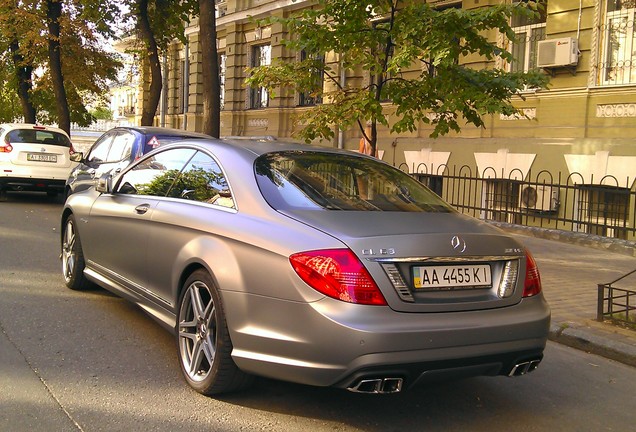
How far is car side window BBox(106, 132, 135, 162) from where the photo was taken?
991 centimetres

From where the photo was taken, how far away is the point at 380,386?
3.36 metres

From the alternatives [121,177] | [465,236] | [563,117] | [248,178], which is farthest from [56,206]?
[465,236]

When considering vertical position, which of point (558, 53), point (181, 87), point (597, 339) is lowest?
point (597, 339)

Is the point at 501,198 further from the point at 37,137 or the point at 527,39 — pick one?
the point at 37,137

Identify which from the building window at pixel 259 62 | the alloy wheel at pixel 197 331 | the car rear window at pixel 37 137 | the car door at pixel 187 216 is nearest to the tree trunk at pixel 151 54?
the building window at pixel 259 62

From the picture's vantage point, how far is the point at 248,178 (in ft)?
13.6

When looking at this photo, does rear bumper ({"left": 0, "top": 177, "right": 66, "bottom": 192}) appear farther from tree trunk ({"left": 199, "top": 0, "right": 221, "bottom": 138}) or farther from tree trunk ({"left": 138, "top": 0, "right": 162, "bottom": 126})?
tree trunk ({"left": 138, "top": 0, "right": 162, "bottom": 126})

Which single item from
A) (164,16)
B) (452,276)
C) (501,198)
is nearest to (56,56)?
(164,16)

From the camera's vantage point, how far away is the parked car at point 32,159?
14055mm

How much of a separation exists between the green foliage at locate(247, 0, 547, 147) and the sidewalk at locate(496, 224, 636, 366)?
1996mm

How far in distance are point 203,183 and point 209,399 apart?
1.47 metres

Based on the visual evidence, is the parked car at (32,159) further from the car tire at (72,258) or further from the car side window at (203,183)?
the car side window at (203,183)

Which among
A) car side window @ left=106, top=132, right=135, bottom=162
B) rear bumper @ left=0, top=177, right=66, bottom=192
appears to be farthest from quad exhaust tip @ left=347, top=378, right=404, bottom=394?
rear bumper @ left=0, top=177, right=66, bottom=192

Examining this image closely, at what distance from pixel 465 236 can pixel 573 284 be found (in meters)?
4.87
